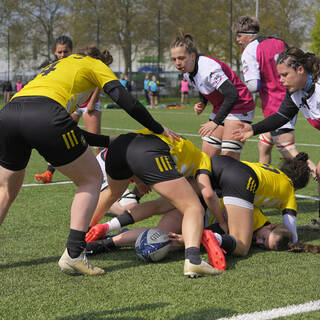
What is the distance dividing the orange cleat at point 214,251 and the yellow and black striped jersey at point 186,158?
2.00 feet

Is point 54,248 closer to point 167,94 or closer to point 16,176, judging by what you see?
point 16,176

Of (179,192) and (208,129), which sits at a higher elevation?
(208,129)

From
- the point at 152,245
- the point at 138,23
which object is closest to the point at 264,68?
the point at 152,245

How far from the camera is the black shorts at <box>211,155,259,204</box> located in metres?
4.76

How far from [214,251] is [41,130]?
1.66 metres

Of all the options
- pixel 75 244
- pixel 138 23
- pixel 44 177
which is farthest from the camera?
pixel 138 23

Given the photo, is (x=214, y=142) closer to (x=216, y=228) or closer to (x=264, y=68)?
(x=264, y=68)

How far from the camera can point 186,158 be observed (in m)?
4.73

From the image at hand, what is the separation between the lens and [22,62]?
52062 millimetres

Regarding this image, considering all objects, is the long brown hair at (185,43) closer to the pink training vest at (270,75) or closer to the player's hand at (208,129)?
the player's hand at (208,129)

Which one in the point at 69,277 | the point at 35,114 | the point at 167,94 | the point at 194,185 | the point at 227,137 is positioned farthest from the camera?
the point at 167,94

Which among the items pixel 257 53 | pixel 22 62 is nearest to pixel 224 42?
pixel 22 62

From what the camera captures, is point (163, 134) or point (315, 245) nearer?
point (163, 134)

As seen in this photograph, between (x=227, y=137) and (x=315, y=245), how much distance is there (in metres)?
2.06
